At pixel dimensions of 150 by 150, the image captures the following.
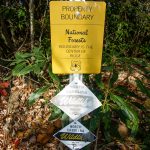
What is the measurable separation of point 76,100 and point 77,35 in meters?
0.49

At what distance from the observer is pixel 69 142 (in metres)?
2.90

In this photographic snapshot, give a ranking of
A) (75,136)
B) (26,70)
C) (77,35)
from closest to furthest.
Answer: (77,35), (75,136), (26,70)

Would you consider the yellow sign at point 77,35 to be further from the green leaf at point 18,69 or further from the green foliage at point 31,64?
the green leaf at point 18,69

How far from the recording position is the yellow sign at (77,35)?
2.54 m

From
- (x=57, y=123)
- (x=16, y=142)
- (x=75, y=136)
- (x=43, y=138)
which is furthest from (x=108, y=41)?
(x=75, y=136)

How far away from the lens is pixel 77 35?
261 centimetres

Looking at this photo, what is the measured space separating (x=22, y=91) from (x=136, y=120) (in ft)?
8.14

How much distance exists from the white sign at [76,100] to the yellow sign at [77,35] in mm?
123

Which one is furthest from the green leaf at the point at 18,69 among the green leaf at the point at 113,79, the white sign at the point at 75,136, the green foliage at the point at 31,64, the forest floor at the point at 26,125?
the forest floor at the point at 26,125

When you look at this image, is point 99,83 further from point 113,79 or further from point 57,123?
point 57,123

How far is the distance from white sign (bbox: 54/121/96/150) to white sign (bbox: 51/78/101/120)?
0.38ft

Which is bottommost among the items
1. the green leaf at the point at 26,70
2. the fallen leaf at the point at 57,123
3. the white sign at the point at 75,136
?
the fallen leaf at the point at 57,123

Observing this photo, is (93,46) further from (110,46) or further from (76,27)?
(110,46)

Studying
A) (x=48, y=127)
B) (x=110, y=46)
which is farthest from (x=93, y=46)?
(x=110, y=46)
